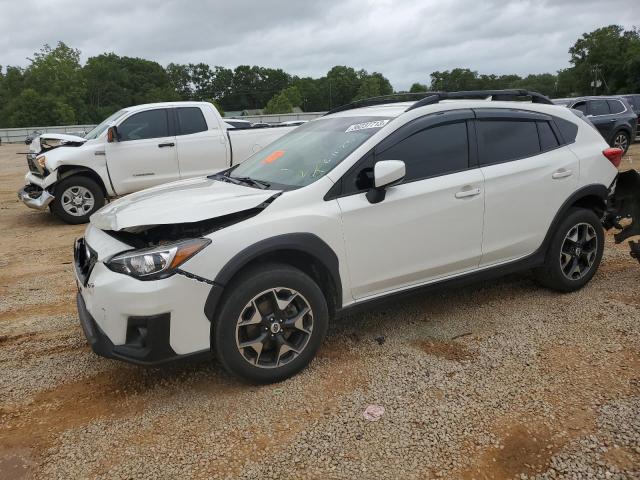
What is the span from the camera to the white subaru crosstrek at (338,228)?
2.88 metres

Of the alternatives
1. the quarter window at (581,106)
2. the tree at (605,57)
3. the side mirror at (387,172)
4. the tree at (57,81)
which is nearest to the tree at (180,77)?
the tree at (57,81)

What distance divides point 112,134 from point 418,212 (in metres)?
6.33

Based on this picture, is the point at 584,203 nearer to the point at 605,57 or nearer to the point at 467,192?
the point at 467,192

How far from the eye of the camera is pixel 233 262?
2926 mm

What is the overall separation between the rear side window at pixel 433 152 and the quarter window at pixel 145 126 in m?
6.06

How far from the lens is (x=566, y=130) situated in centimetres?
441

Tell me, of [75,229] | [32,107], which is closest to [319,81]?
[32,107]

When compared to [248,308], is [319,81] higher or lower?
higher

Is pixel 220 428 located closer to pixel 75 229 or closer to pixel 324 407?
pixel 324 407

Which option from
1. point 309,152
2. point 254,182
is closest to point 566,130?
point 309,152

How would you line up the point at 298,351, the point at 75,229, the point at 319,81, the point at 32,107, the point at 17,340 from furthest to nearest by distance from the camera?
the point at 319,81, the point at 32,107, the point at 75,229, the point at 17,340, the point at 298,351

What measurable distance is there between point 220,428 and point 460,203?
7.24 ft

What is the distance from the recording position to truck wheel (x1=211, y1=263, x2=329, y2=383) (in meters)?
2.97

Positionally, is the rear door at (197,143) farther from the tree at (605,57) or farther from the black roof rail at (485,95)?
the tree at (605,57)
